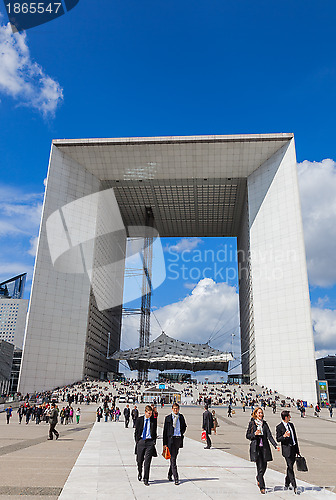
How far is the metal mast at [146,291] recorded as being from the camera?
257 ft

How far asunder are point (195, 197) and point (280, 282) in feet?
76.0

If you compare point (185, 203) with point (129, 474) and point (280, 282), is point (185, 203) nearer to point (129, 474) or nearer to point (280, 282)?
point (280, 282)

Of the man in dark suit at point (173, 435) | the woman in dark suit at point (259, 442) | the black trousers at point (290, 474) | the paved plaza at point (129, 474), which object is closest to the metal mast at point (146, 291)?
the paved plaza at point (129, 474)

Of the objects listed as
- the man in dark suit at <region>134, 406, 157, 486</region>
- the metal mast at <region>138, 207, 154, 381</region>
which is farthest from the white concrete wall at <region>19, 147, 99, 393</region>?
the man in dark suit at <region>134, 406, 157, 486</region>

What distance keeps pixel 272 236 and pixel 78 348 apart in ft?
110

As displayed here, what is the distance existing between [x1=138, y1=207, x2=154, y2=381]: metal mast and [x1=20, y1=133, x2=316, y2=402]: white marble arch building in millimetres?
11979

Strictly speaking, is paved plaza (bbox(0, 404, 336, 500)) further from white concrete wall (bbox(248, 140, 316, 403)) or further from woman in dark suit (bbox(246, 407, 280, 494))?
white concrete wall (bbox(248, 140, 316, 403))

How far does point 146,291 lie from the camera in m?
81.4

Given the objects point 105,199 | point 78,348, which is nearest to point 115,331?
point 78,348

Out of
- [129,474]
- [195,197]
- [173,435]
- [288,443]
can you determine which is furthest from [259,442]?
[195,197]

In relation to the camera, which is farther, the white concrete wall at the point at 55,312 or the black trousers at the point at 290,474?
the white concrete wall at the point at 55,312

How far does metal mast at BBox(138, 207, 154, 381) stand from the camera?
78.4m

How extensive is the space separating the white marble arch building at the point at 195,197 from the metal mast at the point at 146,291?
11979mm

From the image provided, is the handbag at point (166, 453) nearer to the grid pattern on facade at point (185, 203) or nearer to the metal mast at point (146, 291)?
the grid pattern on facade at point (185, 203)
